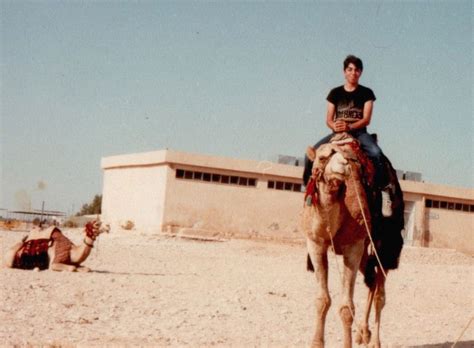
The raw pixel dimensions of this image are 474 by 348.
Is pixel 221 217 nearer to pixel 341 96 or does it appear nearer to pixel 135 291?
pixel 135 291

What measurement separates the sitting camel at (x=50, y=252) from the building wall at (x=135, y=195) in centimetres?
1417

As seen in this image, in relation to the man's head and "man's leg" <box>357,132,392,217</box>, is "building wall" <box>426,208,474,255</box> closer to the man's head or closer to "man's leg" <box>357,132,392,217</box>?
"man's leg" <box>357,132,392,217</box>

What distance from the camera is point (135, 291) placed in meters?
9.80

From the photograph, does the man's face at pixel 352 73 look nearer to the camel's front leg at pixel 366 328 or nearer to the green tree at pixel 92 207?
the camel's front leg at pixel 366 328

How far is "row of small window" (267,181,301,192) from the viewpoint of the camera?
29094 millimetres

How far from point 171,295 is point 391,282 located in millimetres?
6171

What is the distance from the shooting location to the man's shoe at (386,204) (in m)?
7.08

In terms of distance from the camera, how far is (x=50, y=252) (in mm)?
12055

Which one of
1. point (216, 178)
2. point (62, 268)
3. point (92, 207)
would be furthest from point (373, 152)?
point (92, 207)

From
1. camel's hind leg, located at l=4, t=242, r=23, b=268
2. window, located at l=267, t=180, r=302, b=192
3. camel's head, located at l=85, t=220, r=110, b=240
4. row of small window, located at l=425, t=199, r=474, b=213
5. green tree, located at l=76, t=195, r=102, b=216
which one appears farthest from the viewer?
green tree, located at l=76, t=195, r=102, b=216

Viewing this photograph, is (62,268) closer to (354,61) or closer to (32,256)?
(32,256)

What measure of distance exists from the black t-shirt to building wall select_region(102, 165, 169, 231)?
784 inches

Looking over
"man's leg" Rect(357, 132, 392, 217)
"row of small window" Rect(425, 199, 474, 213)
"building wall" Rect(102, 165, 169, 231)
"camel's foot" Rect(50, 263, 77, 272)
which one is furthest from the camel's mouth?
"row of small window" Rect(425, 199, 474, 213)

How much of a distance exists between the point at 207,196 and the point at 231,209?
3.93ft
